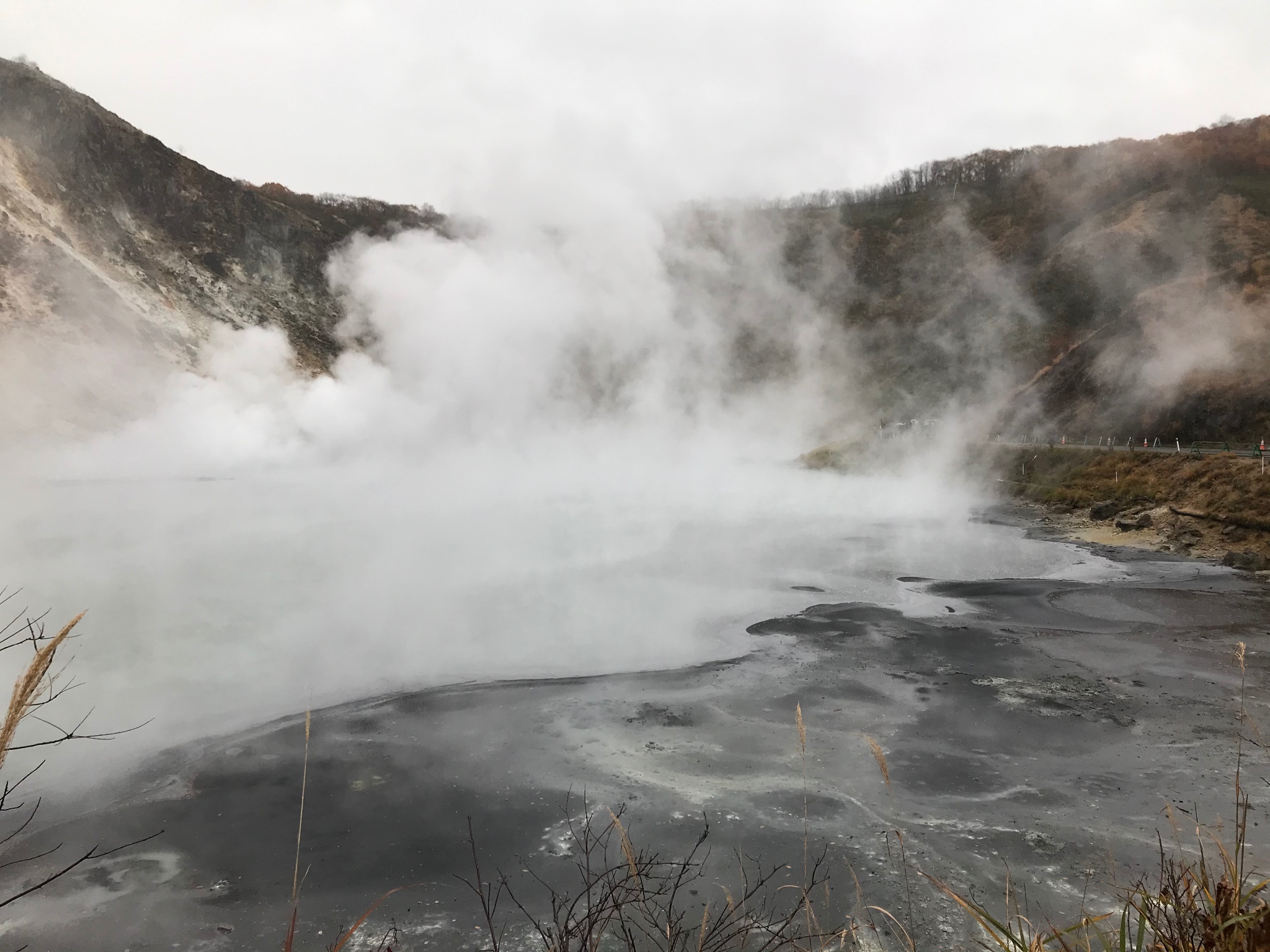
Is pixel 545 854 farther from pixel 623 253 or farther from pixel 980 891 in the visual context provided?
pixel 623 253

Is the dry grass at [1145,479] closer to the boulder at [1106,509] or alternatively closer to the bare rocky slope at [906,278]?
the boulder at [1106,509]

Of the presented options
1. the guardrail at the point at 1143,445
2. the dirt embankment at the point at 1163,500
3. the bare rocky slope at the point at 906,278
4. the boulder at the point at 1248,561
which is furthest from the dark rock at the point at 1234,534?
the bare rocky slope at the point at 906,278

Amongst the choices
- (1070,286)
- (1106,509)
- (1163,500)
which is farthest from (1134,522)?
(1070,286)

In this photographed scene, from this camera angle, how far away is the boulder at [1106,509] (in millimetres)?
23219

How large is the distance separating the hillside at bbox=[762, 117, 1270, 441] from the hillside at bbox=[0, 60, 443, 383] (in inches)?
1470

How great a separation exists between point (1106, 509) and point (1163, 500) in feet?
4.94

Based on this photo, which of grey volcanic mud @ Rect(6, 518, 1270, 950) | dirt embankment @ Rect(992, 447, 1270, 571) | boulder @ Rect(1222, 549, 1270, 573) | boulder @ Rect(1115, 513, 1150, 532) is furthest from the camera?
boulder @ Rect(1115, 513, 1150, 532)

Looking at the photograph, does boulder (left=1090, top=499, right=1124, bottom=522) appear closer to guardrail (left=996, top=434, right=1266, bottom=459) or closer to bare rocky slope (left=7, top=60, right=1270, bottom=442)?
guardrail (left=996, top=434, right=1266, bottom=459)

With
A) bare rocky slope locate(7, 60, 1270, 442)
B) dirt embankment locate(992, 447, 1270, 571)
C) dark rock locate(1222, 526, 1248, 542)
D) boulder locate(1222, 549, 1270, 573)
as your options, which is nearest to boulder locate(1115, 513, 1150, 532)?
dirt embankment locate(992, 447, 1270, 571)

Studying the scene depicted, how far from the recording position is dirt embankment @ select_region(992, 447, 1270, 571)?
18719 millimetres

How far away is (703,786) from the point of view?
22.9ft

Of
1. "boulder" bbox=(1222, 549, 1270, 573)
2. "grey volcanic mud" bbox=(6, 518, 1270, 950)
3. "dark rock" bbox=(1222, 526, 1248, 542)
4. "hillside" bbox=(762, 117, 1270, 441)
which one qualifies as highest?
"hillside" bbox=(762, 117, 1270, 441)

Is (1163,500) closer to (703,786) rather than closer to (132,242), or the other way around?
(703,786)

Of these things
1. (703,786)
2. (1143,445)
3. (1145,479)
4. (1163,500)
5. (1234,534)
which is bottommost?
(1234,534)
